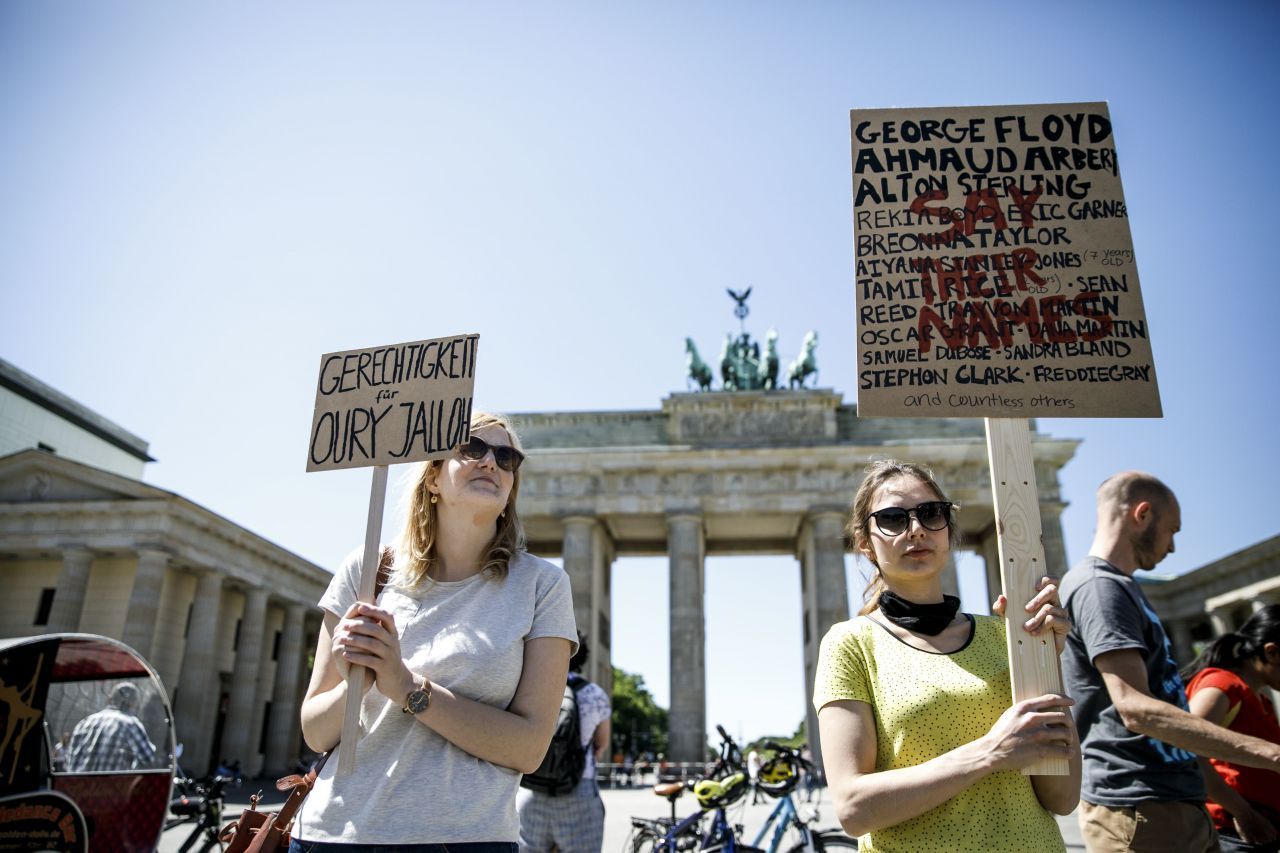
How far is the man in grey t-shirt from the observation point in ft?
12.5

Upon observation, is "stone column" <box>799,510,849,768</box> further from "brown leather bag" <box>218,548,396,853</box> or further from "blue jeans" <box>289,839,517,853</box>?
"blue jeans" <box>289,839,517,853</box>

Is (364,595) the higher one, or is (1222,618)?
(1222,618)

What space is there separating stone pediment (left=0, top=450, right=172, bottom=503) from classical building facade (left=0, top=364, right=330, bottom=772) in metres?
0.04

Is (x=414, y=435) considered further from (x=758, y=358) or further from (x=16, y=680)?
(x=758, y=358)

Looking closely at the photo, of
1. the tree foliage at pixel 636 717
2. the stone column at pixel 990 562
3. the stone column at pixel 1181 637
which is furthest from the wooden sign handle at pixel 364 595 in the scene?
the tree foliage at pixel 636 717

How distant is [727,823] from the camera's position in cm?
761

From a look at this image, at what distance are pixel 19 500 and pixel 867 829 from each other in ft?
139

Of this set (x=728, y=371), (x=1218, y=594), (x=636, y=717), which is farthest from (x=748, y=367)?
(x=636, y=717)

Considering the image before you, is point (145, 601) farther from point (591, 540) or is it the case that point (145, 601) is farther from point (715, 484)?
point (715, 484)

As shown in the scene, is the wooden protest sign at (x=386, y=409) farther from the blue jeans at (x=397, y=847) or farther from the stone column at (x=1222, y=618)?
the stone column at (x=1222, y=618)

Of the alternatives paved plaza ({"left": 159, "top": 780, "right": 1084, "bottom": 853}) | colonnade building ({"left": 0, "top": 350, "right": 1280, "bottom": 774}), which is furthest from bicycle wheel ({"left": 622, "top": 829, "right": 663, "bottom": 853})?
colonnade building ({"left": 0, "top": 350, "right": 1280, "bottom": 774})

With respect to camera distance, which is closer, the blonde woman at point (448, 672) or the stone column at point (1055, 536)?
the blonde woman at point (448, 672)

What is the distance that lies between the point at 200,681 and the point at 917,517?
123 ft

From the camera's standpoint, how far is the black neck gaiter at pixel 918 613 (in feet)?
9.89
